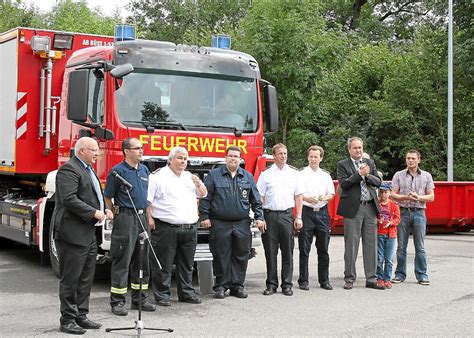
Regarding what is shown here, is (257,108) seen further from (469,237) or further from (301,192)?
(469,237)

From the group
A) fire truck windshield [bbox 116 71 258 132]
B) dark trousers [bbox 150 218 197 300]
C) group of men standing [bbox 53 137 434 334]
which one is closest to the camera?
group of men standing [bbox 53 137 434 334]

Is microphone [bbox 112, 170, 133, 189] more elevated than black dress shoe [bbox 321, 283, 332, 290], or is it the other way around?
microphone [bbox 112, 170, 133, 189]

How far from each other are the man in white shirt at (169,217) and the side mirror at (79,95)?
49.0 inches

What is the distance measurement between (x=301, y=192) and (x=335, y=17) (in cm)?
3778

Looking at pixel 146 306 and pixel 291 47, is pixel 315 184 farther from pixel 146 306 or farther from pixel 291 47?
pixel 291 47

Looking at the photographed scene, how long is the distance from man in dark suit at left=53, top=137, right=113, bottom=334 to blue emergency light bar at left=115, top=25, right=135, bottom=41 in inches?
125

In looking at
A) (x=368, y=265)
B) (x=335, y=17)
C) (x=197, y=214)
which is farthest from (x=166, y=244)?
(x=335, y=17)

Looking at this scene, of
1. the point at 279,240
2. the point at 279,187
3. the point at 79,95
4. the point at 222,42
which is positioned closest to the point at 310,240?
the point at 279,240

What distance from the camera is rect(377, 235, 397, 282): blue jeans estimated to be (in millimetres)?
10000

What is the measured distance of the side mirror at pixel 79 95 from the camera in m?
9.09

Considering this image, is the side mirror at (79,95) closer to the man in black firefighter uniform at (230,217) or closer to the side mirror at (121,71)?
the side mirror at (121,71)

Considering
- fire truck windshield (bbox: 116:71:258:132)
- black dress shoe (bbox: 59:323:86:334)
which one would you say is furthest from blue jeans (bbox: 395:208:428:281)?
black dress shoe (bbox: 59:323:86:334)

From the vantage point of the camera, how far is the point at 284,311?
8.26 m

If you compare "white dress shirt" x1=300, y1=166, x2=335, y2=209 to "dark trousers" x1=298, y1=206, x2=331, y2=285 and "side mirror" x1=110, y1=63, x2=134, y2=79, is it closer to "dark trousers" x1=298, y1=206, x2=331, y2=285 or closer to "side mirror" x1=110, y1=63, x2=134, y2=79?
"dark trousers" x1=298, y1=206, x2=331, y2=285
